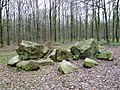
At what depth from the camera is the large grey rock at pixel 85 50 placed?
1241cm

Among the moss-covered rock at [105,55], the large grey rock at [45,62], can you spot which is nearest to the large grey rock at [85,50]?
the moss-covered rock at [105,55]

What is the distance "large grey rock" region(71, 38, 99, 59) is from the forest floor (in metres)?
1.68

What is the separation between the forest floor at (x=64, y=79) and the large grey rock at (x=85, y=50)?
1.68 m

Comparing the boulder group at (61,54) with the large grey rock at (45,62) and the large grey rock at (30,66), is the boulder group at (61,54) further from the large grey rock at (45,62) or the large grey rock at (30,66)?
the large grey rock at (30,66)

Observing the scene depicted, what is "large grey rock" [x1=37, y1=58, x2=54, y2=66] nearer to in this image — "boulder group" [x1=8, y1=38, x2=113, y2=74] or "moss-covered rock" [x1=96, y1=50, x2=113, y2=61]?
"boulder group" [x1=8, y1=38, x2=113, y2=74]

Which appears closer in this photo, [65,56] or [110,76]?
[110,76]

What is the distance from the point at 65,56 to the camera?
12.2m

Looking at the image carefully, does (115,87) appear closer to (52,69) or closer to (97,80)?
(97,80)

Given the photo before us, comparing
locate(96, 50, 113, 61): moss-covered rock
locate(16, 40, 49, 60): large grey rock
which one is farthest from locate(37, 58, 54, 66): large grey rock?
locate(96, 50, 113, 61): moss-covered rock

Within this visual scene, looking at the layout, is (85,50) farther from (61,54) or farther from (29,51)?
(29,51)

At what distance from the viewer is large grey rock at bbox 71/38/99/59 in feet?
40.7

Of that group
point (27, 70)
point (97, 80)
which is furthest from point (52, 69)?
point (97, 80)

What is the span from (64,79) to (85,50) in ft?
14.5

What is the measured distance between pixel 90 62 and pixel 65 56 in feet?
7.51
